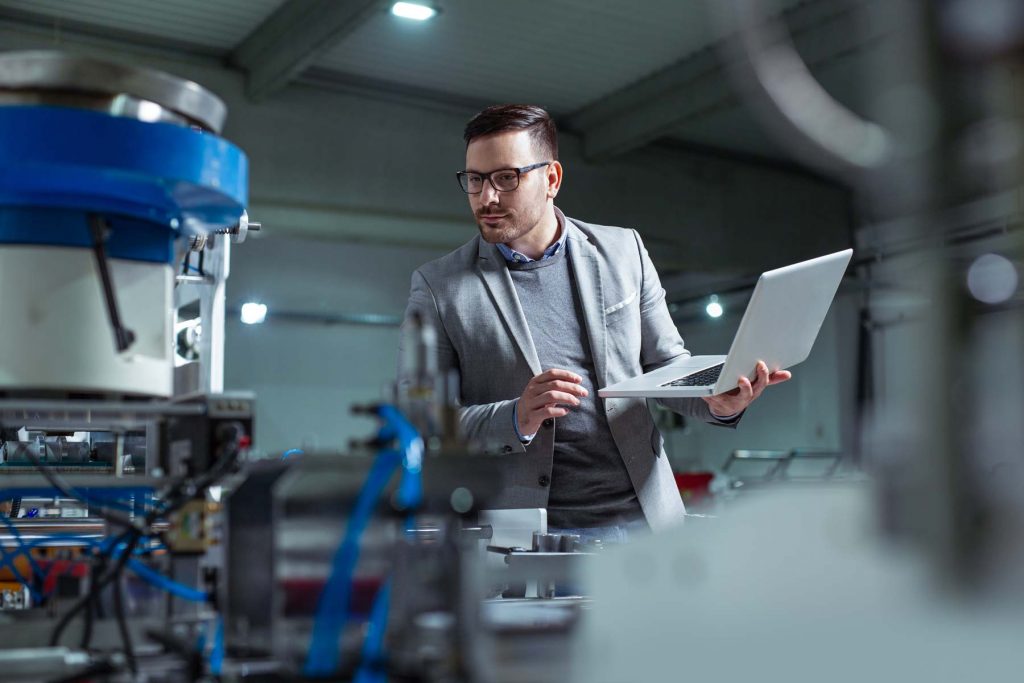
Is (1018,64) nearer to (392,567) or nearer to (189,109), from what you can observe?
(392,567)

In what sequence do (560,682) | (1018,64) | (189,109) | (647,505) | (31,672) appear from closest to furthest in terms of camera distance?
(1018,64) → (560,682) → (31,672) → (189,109) → (647,505)

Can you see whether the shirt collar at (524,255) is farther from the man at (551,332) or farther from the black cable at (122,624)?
the black cable at (122,624)

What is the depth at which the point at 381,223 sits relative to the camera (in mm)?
6965

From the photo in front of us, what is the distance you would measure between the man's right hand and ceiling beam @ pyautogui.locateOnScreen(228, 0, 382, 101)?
3.82 m

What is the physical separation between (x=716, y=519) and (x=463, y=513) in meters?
0.28

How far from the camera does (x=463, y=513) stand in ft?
2.43

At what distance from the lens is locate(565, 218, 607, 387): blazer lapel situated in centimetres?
196

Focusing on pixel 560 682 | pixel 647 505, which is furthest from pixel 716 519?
pixel 647 505

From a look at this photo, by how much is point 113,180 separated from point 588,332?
1147 millimetres

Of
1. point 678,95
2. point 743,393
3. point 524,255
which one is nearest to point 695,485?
point 678,95

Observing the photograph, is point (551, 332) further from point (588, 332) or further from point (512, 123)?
point (512, 123)

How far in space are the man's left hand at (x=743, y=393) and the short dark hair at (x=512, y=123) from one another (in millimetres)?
666

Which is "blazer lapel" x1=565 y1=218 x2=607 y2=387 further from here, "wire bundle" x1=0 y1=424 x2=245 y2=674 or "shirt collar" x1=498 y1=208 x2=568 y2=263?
"wire bundle" x1=0 y1=424 x2=245 y2=674

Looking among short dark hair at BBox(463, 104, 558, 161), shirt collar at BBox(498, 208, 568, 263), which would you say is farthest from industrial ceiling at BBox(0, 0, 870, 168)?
shirt collar at BBox(498, 208, 568, 263)
